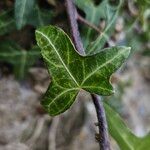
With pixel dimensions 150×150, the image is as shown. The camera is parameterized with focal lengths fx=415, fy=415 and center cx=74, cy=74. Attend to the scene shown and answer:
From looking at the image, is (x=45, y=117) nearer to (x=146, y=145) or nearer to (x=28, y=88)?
(x=28, y=88)

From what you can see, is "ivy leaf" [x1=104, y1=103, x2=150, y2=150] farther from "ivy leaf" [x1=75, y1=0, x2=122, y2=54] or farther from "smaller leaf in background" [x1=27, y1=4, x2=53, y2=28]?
"smaller leaf in background" [x1=27, y1=4, x2=53, y2=28]

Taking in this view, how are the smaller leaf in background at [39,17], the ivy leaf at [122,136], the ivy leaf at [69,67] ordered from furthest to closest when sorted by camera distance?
the smaller leaf in background at [39,17] → the ivy leaf at [122,136] → the ivy leaf at [69,67]

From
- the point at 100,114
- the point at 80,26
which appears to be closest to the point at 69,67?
the point at 100,114

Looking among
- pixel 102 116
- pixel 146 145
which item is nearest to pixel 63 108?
pixel 102 116

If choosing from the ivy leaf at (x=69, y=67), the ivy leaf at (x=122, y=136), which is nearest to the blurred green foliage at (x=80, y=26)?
the ivy leaf at (x=122, y=136)

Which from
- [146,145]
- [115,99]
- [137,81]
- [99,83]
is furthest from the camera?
[137,81]

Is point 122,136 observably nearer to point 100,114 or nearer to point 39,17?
point 100,114

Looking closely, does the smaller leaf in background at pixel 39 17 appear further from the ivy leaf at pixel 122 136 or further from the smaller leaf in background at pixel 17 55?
the ivy leaf at pixel 122 136
